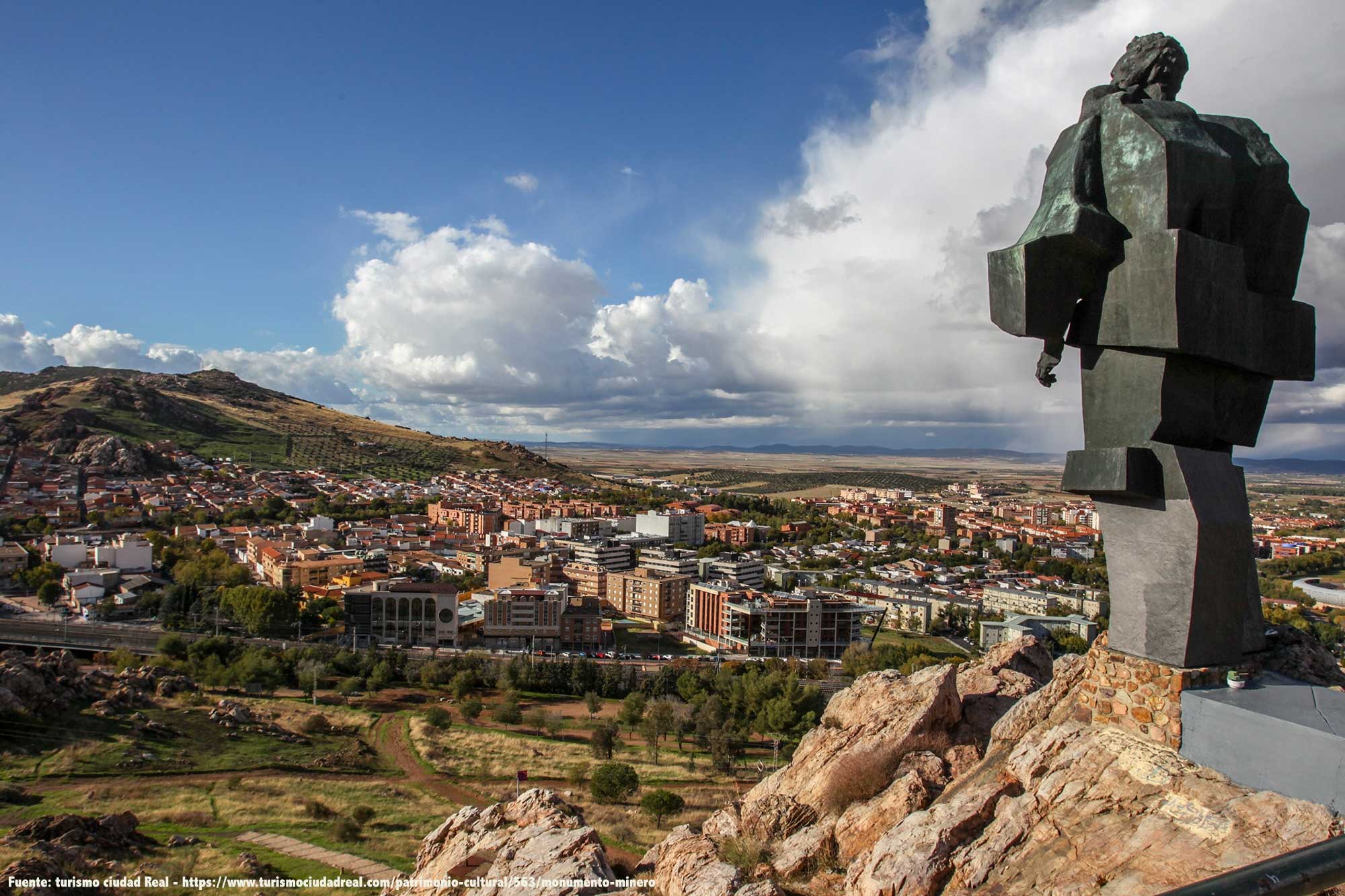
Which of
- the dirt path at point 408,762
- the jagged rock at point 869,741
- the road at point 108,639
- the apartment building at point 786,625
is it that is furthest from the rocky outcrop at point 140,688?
the apartment building at point 786,625

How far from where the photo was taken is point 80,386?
124 m

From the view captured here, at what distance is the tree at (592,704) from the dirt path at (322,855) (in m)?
17.4

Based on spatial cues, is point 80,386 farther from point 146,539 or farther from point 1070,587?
point 1070,587

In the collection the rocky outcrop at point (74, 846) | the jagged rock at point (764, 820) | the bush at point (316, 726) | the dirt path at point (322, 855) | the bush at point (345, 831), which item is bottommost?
the bush at point (316, 726)

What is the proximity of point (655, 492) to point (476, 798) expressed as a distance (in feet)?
336

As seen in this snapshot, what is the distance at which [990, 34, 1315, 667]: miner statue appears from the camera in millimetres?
6840

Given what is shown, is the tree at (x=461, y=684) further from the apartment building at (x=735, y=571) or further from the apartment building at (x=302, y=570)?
the apartment building at (x=735, y=571)

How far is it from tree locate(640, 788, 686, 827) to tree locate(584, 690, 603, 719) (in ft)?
45.0

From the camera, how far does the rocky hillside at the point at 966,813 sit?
5285 mm

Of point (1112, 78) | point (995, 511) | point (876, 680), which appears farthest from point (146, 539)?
point (995, 511)

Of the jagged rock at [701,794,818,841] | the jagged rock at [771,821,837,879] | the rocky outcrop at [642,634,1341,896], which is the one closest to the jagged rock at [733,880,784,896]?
the rocky outcrop at [642,634,1341,896]

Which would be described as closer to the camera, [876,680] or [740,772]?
[876,680]

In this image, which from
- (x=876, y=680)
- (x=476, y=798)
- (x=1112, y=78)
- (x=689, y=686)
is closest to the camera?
(x=1112, y=78)

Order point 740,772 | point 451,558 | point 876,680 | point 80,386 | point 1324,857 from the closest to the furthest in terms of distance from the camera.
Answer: point 1324,857 < point 876,680 < point 740,772 < point 451,558 < point 80,386
